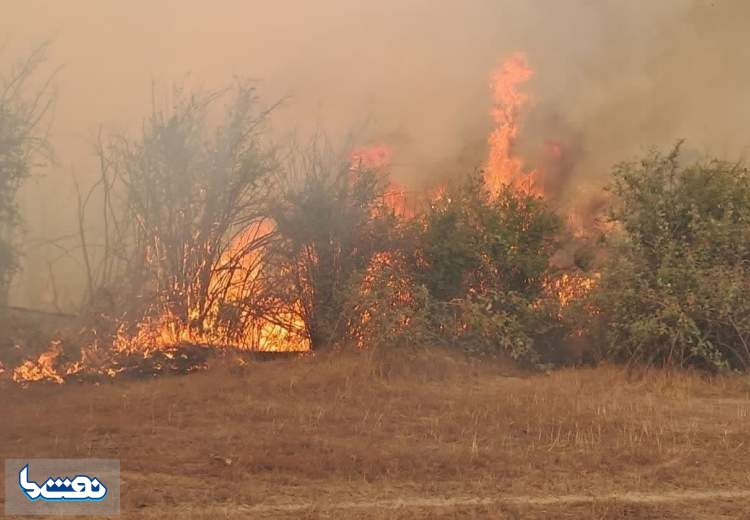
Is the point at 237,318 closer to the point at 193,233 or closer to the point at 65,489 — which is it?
the point at 193,233

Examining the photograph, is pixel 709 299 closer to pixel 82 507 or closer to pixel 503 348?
pixel 503 348

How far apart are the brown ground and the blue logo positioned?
0.23m

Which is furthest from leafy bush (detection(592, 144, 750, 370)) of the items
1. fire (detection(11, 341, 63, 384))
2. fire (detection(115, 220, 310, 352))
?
fire (detection(11, 341, 63, 384))

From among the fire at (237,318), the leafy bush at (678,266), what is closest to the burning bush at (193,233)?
the fire at (237,318)

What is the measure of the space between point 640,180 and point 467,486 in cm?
791

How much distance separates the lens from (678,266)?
11.3 m

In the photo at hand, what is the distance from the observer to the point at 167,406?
8133 mm

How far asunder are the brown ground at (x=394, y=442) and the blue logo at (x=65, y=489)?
0.74 ft

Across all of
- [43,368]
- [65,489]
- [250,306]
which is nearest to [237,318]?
[250,306]

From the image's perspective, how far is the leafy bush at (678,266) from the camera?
10953 mm

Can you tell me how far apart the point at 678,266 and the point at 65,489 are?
9060mm

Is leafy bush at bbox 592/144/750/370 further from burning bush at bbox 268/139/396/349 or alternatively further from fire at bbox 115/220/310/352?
fire at bbox 115/220/310/352

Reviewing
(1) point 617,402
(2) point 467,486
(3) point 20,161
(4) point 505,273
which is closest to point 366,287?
(4) point 505,273

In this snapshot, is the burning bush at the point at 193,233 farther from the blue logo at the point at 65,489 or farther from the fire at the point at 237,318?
the blue logo at the point at 65,489
